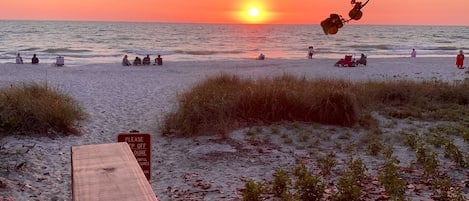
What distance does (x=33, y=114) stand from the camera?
9.04 m

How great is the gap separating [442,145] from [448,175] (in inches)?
79.4

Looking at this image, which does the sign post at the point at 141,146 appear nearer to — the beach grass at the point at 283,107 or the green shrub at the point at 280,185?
the green shrub at the point at 280,185

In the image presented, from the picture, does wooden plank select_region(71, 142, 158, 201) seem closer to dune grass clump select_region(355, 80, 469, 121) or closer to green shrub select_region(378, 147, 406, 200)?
green shrub select_region(378, 147, 406, 200)

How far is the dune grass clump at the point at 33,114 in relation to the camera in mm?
8837

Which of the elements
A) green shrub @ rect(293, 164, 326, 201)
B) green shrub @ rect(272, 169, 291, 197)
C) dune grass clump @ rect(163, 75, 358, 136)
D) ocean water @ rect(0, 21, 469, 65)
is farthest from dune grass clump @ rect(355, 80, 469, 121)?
ocean water @ rect(0, 21, 469, 65)

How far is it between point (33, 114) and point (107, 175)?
8.36m

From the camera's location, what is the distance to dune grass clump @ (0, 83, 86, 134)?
8.84m

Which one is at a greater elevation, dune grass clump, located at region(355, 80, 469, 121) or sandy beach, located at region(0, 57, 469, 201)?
dune grass clump, located at region(355, 80, 469, 121)

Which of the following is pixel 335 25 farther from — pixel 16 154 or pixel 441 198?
pixel 16 154

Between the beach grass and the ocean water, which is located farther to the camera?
the ocean water

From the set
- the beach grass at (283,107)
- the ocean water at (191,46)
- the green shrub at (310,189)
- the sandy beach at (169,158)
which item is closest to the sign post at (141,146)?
the green shrub at (310,189)

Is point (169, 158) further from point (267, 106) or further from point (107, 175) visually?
point (107, 175)

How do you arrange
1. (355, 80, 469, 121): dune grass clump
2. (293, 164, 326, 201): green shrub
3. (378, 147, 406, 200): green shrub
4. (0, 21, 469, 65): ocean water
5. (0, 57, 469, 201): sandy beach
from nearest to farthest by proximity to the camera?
(293, 164, 326, 201): green shrub → (378, 147, 406, 200): green shrub → (0, 57, 469, 201): sandy beach → (355, 80, 469, 121): dune grass clump → (0, 21, 469, 65): ocean water

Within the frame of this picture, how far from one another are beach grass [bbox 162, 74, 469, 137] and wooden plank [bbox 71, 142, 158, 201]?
748 cm
